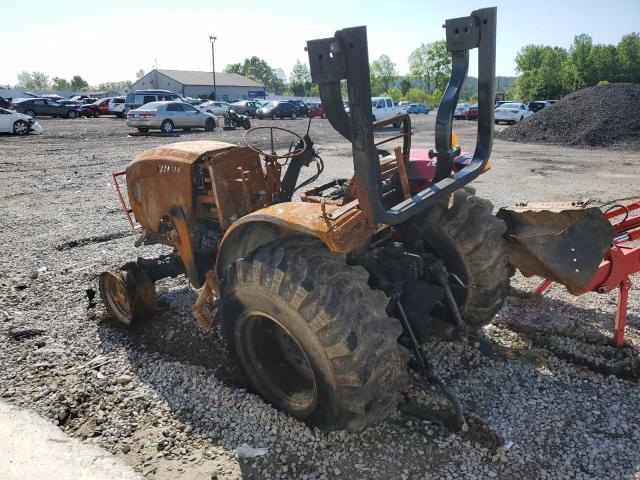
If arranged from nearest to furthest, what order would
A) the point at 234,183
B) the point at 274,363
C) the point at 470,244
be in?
1. the point at 274,363
2. the point at 470,244
3. the point at 234,183

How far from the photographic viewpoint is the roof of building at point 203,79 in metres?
72.1

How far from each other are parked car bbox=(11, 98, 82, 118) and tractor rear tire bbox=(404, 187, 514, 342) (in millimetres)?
36803

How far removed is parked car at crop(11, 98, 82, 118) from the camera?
3369 centimetres

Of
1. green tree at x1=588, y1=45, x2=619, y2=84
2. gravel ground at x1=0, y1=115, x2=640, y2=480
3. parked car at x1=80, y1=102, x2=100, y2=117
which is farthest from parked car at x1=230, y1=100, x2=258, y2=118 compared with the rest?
green tree at x1=588, y1=45, x2=619, y2=84

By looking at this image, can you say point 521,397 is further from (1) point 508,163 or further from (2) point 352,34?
(1) point 508,163

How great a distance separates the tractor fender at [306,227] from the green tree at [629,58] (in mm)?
65750

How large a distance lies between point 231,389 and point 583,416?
2.20m

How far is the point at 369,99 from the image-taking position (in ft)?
7.01

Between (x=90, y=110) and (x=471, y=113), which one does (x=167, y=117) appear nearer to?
(x=90, y=110)

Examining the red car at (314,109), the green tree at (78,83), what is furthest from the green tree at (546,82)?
the green tree at (78,83)

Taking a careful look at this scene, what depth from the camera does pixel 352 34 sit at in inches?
77.4

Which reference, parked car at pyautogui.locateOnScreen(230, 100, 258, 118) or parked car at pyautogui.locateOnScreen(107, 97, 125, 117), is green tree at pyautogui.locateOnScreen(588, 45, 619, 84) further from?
parked car at pyautogui.locateOnScreen(107, 97, 125, 117)

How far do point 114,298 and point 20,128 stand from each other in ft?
70.6

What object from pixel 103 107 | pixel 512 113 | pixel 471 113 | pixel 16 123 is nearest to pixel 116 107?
pixel 103 107
